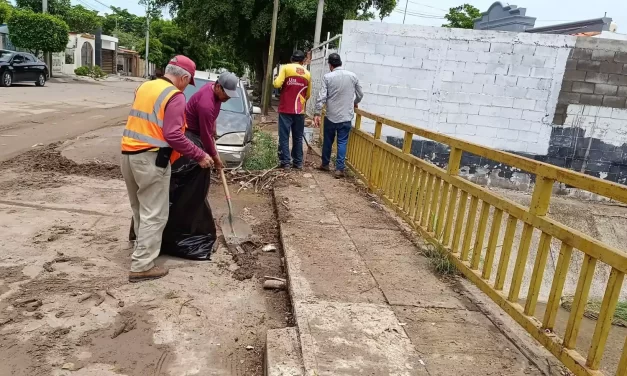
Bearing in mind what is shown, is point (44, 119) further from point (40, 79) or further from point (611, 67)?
point (40, 79)

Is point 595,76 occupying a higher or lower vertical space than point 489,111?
higher

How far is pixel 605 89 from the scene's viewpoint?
348 inches

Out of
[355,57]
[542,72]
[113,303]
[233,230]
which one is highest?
[542,72]

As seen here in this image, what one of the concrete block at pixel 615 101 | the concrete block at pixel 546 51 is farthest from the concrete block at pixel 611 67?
the concrete block at pixel 546 51

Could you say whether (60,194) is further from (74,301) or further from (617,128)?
(617,128)

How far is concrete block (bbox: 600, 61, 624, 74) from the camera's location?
28.5 ft

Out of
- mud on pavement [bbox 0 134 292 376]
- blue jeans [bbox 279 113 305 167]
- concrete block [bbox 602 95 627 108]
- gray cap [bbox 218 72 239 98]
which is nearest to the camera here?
mud on pavement [bbox 0 134 292 376]

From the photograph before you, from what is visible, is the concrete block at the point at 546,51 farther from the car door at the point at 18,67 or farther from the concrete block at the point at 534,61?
the car door at the point at 18,67

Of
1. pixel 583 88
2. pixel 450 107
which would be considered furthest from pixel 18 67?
pixel 583 88

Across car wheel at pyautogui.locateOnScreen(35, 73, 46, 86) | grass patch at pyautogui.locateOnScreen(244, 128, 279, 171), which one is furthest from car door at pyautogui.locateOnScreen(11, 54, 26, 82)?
grass patch at pyautogui.locateOnScreen(244, 128, 279, 171)

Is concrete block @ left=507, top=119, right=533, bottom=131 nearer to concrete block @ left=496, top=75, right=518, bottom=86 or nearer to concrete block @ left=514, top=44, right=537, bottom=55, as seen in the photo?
concrete block @ left=496, top=75, right=518, bottom=86

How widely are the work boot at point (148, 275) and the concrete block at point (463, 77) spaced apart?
6.60m

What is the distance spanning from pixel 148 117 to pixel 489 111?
6874mm

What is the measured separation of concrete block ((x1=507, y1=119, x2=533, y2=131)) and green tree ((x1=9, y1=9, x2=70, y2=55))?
2724cm
